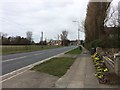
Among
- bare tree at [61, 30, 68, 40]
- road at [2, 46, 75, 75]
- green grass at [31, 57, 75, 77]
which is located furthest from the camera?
bare tree at [61, 30, 68, 40]

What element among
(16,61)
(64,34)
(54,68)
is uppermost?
(64,34)

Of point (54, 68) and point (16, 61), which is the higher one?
point (54, 68)

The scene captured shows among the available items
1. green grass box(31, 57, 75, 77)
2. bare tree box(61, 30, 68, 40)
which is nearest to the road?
green grass box(31, 57, 75, 77)

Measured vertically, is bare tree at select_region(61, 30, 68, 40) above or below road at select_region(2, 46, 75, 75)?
above

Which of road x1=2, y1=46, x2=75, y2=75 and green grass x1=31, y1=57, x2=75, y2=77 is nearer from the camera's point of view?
green grass x1=31, y1=57, x2=75, y2=77

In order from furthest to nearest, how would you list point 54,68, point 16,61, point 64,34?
point 64,34 → point 16,61 → point 54,68

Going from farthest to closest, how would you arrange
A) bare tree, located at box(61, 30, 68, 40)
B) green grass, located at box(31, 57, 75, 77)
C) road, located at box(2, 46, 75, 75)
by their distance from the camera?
bare tree, located at box(61, 30, 68, 40) < road, located at box(2, 46, 75, 75) < green grass, located at box(31, 57, 75, 77)

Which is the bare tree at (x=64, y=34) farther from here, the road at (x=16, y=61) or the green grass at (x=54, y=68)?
the green grass at (x=54, y=68)

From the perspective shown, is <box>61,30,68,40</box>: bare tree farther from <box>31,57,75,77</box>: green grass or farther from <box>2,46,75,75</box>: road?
<box>31,57,75,77</box>: green grass

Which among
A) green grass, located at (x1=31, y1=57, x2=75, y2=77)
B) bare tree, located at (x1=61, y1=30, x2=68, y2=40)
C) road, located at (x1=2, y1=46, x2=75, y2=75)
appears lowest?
road, located at (x1=2, y1=46, x2=75, y2=75)

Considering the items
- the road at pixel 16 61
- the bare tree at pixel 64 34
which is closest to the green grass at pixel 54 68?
the road at pixel 16 61

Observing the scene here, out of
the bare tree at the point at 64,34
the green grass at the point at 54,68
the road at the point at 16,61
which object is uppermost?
the bare tree at the point at 64,34

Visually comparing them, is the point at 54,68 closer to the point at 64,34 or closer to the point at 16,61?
the point at 16,61

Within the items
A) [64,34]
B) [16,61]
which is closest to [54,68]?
[16,61]
